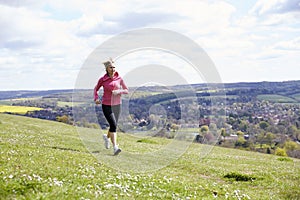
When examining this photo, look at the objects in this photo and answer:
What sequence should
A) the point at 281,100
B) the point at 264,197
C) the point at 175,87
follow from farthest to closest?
the point at 281,100, the point at 175,87, the point at 264,197

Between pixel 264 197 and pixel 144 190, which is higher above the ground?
pixel 144 190

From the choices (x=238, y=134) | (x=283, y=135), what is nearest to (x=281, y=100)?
(x=283, y=135)

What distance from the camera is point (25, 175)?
1003 cm

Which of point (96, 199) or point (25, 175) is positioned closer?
point (96, 199)

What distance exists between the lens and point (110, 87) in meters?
17.9

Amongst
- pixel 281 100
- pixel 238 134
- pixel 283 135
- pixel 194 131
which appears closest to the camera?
pixel 194 131

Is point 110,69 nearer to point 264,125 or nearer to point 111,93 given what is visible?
point 111,93

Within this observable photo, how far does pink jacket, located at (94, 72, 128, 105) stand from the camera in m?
17.9

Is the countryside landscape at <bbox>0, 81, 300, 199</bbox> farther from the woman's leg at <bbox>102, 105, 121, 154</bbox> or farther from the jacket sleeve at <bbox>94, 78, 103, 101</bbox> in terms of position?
the woman's leg at <bbox>102, 105, 121, 154</bbox>

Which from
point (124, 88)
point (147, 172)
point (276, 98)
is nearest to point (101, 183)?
point (147, 172)

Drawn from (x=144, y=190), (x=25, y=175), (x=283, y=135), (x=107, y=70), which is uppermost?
(x=107, y=70)

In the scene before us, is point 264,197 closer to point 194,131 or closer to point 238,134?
point 194,131

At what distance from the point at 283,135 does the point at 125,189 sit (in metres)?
97.3

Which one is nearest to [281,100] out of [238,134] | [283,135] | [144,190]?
[283,135]
